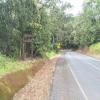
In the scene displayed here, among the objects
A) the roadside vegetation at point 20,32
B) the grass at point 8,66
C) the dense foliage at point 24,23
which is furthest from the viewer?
the dense foliage at point 24,23

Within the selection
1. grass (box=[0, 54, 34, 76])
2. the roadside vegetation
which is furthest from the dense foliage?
grass (box=[0, 54, 34, 76])

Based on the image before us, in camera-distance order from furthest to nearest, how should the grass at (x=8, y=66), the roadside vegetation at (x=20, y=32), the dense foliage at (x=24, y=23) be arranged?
the dense foliage at (x=24, y=23), the roadside vegetation at (x=20, y=32), the grass at (x=8, y=66)

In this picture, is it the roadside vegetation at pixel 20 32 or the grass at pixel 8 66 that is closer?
the grass at pixel 8 66

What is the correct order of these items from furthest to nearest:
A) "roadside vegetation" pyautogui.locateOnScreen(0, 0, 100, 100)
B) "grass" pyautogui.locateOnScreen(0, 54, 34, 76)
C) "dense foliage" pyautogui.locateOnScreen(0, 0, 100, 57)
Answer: "dense foliage" pyautogui.locateOnScreen(0, 0, 100, 57), "roadside vegetation" pyautogui.locateOnScreen(0, 0, 100, 100), "grass" pyautogui.locateOnScreen(0, 54, 34, 76)

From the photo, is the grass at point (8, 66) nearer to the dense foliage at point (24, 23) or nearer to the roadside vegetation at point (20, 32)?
the roadside vegetation at point (20, 32)

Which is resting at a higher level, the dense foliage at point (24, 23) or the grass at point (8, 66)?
the dense foliage at point (24, 23)

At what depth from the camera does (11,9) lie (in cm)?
3106

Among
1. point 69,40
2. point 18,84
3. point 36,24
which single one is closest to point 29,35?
point 36,24

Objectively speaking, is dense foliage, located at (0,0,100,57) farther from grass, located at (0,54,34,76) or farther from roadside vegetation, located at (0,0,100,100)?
grass, located at (0,54,34,76)

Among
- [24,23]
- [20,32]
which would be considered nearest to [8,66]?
[24,23]

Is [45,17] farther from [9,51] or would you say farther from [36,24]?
[9,51]

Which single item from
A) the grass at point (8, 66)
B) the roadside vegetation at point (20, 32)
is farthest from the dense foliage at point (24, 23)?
the grass at point (8, 66)

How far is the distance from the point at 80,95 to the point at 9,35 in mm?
17312

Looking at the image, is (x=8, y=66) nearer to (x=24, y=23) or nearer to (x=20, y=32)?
(x=24, y=23)
